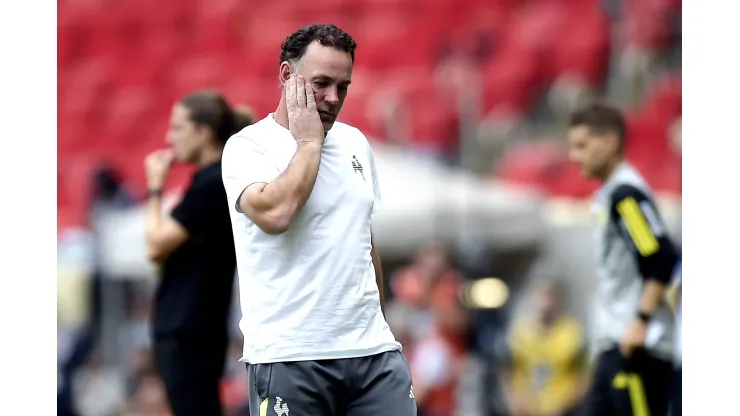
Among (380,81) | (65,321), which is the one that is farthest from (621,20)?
(65,321)

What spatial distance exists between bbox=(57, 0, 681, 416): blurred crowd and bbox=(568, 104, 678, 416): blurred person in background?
3.52 metres

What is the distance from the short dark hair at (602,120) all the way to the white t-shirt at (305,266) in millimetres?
2321

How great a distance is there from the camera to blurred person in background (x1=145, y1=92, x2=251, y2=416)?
4836mm

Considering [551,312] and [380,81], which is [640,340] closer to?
[551,312]

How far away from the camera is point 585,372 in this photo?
347 inches

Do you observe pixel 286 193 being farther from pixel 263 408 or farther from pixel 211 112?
pixel 211 112

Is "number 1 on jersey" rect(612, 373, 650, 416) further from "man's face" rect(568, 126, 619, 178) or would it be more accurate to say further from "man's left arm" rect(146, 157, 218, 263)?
"man's left arm" rect(146, 157, 218, 263)

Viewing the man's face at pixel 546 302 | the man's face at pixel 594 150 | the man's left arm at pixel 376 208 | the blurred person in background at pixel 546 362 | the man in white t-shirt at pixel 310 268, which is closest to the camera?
the man in white t-shirt at pixel 310 268

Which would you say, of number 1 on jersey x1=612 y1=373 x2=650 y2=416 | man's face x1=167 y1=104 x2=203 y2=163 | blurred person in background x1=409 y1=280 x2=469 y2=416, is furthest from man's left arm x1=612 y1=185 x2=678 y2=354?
blurred person in background x1=409 y1=280 x2=469 y2=416

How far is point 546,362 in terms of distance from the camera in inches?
351

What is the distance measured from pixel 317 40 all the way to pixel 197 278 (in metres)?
1.75

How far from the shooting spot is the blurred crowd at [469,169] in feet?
29.7

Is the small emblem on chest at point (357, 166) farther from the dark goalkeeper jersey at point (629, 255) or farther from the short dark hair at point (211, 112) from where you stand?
the dark goalkeeper jersey at point (629, 255)

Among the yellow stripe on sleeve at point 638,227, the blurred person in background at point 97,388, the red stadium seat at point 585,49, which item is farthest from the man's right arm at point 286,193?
the red stadium seat at point 585,49
